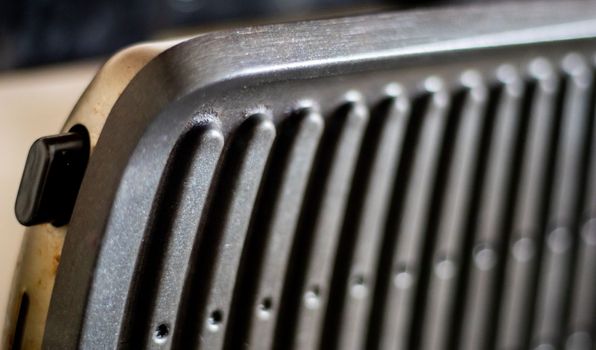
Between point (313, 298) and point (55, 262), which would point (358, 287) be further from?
point (55, 262)

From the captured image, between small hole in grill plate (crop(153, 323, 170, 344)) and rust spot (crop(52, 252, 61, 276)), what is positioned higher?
rust spot (crop(52, 252, 61, 276))

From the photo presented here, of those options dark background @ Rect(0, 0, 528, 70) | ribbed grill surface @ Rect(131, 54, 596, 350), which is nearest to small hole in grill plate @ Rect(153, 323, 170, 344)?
ribbed grill surface @ Rect(131, 54, 596, 350)

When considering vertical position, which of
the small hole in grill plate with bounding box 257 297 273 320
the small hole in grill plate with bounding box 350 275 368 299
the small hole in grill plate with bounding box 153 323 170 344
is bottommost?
the small hole in grill plate with bounding box 153 323 170 344

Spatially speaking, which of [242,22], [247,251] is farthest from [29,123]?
[242,22]

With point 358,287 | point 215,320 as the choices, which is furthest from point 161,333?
point 358,287

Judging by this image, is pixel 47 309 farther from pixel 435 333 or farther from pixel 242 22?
pixel 242 22

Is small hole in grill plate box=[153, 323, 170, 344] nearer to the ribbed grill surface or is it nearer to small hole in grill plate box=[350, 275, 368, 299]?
the ribbed grill surface

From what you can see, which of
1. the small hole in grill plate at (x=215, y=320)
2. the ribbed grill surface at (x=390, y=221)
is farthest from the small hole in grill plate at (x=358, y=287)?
the small hole in grill plate at (x=215, y=320)
